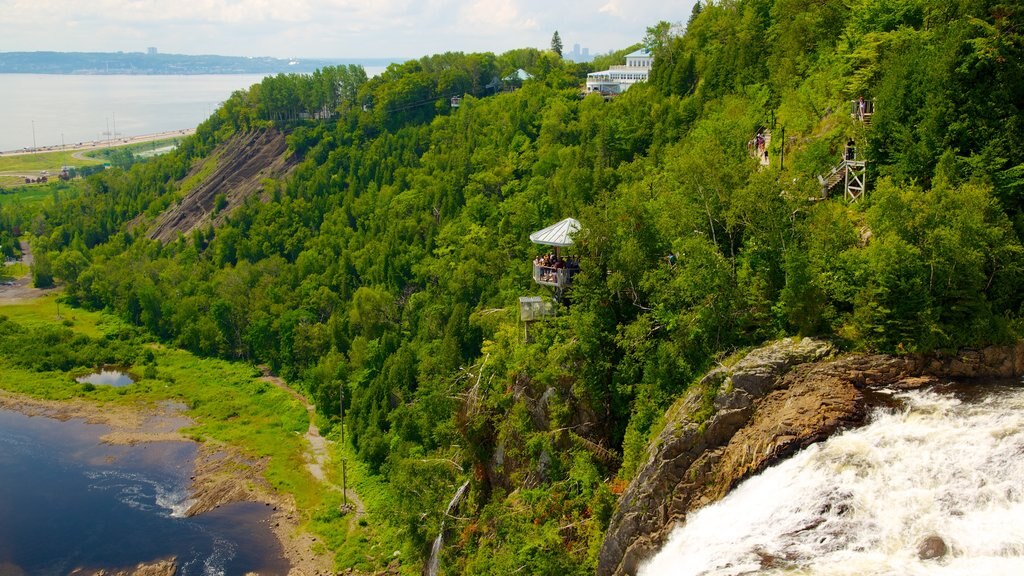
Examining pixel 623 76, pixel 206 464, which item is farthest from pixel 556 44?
pixel 206 464

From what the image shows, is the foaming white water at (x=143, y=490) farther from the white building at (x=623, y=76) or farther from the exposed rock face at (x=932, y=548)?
the white building at (x=623, y=76)

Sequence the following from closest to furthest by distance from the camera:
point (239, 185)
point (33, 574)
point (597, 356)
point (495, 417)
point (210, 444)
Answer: point (597, 356) < point (495, 417) < point (33, 574) < point (210, 444) < point (239, 185)

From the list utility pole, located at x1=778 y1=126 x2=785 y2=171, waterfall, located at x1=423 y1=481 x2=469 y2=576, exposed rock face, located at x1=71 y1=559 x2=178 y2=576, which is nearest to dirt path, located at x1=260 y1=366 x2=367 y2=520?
exposed rock face, located at x1=71 y1=559 x2=178 y2=576

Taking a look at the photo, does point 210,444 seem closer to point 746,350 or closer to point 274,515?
point 274,515

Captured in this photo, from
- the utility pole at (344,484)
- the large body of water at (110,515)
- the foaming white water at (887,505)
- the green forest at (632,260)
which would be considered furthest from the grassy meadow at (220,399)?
the foaming white water at (887,505)

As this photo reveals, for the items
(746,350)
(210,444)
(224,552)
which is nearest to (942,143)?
(746,350)

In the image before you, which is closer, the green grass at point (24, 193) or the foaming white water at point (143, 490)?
the foaming white water at point (143, 490)

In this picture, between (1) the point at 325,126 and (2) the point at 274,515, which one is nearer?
(2) the point at 274,515
